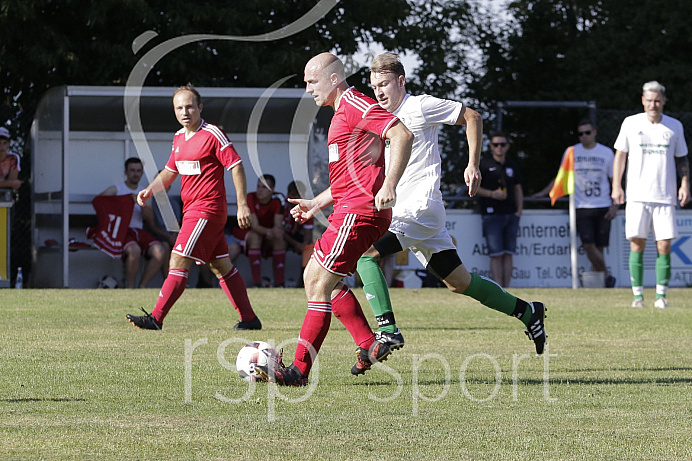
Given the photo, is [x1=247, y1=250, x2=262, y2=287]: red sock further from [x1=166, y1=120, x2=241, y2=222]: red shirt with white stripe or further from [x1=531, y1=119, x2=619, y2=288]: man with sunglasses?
[x1=166, y1=120, x2=241, y2=222]: red shirt with white stripe

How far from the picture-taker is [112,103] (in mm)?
17516

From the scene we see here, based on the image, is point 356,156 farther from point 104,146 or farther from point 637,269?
point 104,146

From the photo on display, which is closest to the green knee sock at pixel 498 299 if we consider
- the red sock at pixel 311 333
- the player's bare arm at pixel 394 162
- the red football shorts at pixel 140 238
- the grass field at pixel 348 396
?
the grass field at pixel 348 396

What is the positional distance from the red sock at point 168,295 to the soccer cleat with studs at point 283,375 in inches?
126

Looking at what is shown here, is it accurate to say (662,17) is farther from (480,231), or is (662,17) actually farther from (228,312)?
(228,312)

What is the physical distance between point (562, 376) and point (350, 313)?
134 cm

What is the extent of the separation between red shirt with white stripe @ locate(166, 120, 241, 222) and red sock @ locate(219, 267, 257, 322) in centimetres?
55

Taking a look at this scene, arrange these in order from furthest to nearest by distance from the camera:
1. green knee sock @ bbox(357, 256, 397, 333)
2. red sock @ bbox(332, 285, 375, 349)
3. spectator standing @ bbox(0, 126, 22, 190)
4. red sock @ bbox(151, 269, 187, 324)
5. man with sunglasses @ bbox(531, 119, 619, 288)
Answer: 1. man with sunglasses @ bbox(531, 119, 619, 288)
2. spectator standing @ bbox(0, 126, 22, 190)
3. red sock @ bbox(151, 269, 187, 324)
4. green knee sock @ bbox(357, 256, 397, 333)
5. red sock @ bbox(332, 285, 375, 349)

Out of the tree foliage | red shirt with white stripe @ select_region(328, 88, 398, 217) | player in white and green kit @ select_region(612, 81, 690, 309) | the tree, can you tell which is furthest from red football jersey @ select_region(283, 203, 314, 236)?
the tree foliage

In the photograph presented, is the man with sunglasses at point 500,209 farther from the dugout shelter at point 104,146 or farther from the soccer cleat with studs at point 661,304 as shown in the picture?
the soccer cleat with studs at point 661,304

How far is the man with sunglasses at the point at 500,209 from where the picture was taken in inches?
696

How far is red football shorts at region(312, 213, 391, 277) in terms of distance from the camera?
625 cm

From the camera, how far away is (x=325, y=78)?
643cm

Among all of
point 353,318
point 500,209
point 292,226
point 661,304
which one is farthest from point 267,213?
point 353,318
